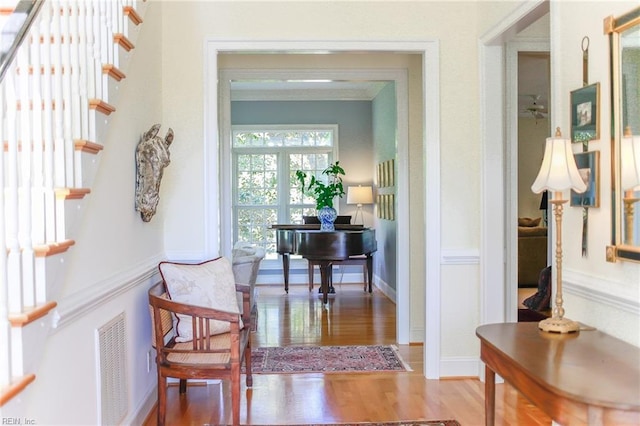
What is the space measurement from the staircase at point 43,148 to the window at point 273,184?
6218 millimetres

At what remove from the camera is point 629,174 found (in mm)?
2160

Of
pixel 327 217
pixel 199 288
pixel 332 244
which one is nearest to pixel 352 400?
pixel 199 288

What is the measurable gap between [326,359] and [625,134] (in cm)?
303

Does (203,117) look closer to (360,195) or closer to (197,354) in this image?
(197,354)

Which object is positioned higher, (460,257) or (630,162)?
(630,162)

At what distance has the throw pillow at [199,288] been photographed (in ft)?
10.7

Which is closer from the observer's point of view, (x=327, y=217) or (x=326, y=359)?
(x=326, y=359)

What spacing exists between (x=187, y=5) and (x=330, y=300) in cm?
445

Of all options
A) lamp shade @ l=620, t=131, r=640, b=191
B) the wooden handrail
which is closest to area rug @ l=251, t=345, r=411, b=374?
lamp shade @ l=620, t=131, r=640, b=191

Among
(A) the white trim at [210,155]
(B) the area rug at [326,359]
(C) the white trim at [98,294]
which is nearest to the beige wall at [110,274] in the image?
(C) the white trim at [98,294]

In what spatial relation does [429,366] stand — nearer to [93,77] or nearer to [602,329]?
[602,329]

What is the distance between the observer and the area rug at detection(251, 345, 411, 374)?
13.9 ft

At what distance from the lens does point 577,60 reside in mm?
2611

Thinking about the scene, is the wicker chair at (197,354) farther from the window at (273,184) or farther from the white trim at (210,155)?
the window at (273,184)
